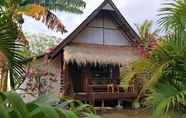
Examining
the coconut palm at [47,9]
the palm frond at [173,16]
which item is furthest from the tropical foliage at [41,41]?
the palm frond at [173,16]

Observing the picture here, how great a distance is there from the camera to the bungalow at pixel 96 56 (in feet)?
63.5

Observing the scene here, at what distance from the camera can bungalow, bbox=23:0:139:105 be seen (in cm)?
1936

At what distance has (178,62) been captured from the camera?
4312 millimetres

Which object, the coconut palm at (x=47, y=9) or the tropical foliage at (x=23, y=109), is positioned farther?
the coconut palm at (x=47, y=9)

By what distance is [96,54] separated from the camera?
19.5 meters

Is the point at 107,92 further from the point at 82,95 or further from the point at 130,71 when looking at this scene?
the point at 130,71

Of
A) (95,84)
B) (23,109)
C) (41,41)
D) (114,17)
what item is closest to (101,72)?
(95,84)

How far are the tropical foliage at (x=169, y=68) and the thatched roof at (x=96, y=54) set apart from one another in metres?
14.0

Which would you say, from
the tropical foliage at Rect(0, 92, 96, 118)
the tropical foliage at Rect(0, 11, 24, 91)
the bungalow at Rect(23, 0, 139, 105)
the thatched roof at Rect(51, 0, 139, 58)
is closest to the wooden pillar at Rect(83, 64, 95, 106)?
the bungalow at Rect(23, 0, 139, 105)

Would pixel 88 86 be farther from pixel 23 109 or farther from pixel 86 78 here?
pixel 23 109

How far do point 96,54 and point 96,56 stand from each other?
10 centimetres

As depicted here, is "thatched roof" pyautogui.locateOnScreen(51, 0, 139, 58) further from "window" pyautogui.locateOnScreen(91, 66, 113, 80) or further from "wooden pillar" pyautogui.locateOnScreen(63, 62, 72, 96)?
"window" pyautogui.locateOnScreen(91, 66, 113, 80)

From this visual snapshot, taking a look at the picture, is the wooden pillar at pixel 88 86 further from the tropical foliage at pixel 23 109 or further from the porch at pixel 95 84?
the tropical foliage at pixel 23 109

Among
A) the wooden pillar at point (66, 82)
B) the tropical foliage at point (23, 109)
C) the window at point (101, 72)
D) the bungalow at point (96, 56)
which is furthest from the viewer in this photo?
the window at point (101, 72)
